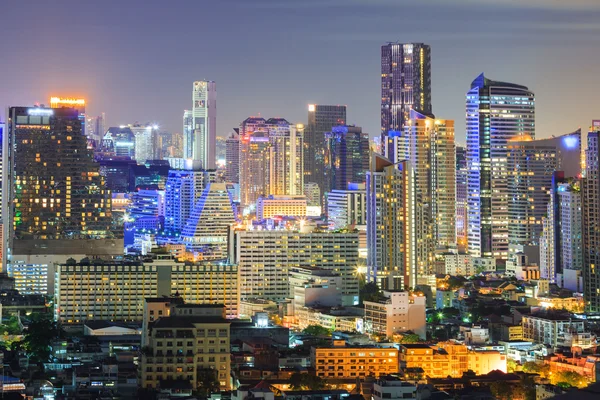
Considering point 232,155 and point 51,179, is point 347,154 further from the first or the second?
point 51,179

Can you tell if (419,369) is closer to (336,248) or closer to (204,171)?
(336,248)

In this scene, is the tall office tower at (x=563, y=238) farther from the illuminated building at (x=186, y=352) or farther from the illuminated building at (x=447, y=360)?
the illuminated building at (x=186, y=352)

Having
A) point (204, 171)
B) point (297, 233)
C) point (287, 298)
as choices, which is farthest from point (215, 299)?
point (204, 171)

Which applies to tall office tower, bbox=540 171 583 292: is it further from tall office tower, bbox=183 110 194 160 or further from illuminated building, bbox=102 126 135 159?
illuminated building, bbox=102 126 135 159

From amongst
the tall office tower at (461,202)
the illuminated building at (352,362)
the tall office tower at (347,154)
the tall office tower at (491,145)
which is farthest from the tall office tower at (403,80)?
the illuminated building at (352,362)

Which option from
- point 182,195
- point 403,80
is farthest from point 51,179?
point 403,80

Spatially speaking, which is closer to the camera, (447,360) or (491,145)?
(447,360)
